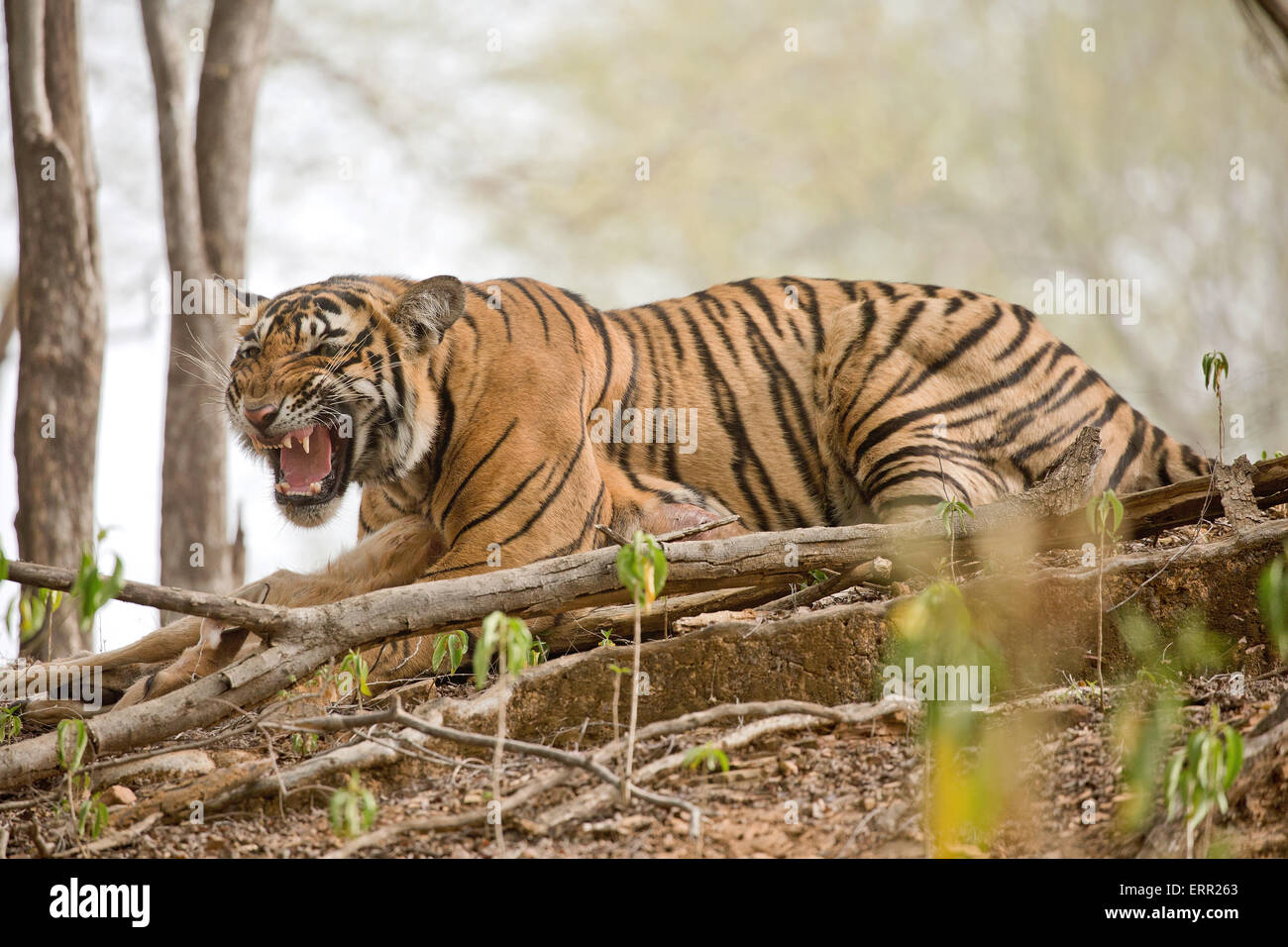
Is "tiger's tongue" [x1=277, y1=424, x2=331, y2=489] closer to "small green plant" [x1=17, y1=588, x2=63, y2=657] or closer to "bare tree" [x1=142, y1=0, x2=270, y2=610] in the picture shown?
"small green plant" [x1=17, y1=588, x2=63, y2=657]

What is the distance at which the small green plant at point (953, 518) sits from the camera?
329cm

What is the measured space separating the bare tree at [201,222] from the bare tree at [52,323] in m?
0.79

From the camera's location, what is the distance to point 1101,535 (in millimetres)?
3221

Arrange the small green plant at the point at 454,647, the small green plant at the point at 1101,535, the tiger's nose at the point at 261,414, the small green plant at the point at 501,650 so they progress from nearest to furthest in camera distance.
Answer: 1. the small green plant at the point at 501,650
2. the small green plant at the point at 1101,535
3. the small green plant at the point at 454,647
4. the tiger's nose at the point at 261,414

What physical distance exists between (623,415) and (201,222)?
182 inches

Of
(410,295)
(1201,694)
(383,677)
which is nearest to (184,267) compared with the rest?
(410,295)

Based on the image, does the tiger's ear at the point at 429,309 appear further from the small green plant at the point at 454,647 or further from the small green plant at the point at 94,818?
the small green plant at the point at 94,818

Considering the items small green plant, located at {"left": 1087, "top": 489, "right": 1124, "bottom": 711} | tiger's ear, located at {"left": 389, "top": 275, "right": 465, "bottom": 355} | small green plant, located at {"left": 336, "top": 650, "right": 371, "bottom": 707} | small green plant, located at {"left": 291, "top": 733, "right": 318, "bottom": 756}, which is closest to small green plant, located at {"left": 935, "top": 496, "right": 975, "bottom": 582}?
small green plant, located at {"left": 1087, "top": 489, "right": 1124, "bottom": 711}

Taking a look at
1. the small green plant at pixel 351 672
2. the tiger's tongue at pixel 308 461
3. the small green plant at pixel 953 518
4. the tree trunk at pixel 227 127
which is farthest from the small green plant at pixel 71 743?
the tree trunk at pixel 227 127

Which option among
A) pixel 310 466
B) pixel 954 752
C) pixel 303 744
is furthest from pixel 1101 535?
pixel 310 466

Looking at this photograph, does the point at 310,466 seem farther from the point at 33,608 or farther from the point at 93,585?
the point at 93,585

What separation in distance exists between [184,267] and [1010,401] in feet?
18.3

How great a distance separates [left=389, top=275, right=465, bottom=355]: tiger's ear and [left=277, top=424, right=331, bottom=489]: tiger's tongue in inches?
19.4

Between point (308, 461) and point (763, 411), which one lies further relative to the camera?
point (763, 411)
